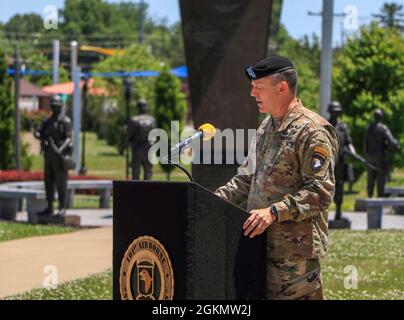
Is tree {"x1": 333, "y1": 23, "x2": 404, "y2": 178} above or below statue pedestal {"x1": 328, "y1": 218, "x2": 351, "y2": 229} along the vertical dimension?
above

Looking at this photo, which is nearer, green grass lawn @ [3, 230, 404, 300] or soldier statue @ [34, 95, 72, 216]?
green grass lawn @ [3, 230, 404, 300]

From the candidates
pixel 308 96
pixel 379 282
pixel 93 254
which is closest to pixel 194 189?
pixel 379 282

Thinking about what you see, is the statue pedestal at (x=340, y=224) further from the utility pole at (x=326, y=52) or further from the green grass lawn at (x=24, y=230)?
the utility pole at (x=326, y=52)

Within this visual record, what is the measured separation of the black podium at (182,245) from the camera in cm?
444

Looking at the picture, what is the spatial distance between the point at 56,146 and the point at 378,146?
23.6ft

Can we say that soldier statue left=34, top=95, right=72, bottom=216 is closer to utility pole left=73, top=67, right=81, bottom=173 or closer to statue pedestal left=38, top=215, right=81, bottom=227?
statue pedestal left=38, top=215, right=81, bottom=227

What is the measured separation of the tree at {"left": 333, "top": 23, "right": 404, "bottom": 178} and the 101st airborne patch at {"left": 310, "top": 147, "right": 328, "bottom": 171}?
28124mm

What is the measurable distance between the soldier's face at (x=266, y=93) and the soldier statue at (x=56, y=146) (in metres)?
12.3

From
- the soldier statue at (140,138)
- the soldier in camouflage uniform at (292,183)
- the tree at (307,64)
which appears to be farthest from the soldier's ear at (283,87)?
the tree at (307,64)

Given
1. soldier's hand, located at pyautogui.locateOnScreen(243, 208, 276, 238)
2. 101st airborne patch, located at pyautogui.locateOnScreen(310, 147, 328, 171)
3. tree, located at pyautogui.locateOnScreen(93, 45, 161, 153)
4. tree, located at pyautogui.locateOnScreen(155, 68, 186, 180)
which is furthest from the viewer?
tree, located at pyautogui.locateOnScreen(93, 45, 161, 153)

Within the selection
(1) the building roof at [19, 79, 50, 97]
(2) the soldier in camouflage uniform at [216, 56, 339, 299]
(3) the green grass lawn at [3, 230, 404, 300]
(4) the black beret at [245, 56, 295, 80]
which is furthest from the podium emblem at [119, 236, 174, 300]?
(1) the building roof at [19, 79, 50, 97]

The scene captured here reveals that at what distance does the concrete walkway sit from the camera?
10975 mm

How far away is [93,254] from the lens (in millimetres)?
13312
